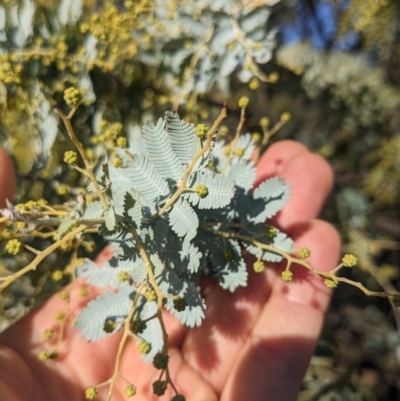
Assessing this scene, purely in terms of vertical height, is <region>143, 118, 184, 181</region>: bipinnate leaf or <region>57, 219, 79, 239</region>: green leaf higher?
<region>143, 118, 184, 181</region>: bipinnate leaf

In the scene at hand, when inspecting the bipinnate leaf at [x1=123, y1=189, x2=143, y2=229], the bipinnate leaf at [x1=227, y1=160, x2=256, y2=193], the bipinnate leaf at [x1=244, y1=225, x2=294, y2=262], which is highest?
the bipinnate leaf at [x1=123, y1=189, x2=143, y2=229]

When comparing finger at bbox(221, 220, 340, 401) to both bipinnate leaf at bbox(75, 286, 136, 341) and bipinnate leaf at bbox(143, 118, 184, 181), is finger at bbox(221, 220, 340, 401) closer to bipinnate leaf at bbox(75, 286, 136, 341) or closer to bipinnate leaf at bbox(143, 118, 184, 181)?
bipinnate leaf at bbox(75, 286, 136, 341)

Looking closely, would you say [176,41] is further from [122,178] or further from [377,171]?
[377,171]

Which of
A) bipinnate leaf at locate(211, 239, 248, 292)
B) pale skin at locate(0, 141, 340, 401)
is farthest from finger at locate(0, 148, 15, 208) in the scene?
bipinnate leaf at locate(211, 239, 248, 292)

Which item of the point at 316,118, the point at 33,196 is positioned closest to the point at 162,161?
the point at 33,196

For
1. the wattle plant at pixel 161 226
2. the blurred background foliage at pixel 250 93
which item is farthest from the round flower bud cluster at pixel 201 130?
the blurred background foliage at pixel 250 93

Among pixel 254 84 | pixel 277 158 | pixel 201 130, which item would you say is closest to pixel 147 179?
pixel 201 130

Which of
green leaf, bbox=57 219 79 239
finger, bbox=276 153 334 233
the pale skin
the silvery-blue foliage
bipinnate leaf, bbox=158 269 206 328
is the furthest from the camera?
finger, bbox=276 153 334 233
